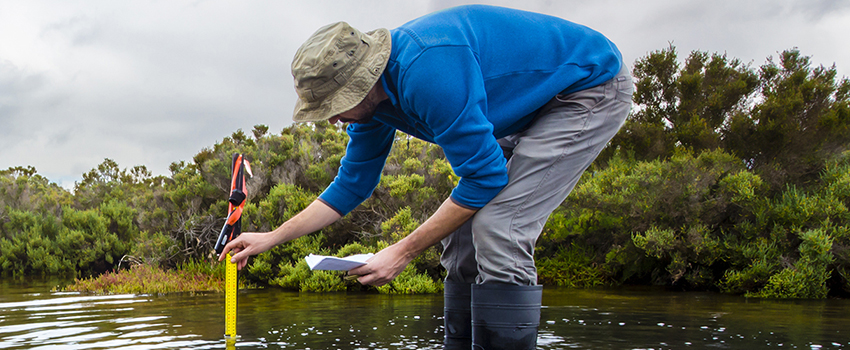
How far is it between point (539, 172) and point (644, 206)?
6.07 m

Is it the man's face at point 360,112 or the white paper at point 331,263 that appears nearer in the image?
the white paper at point 331,263

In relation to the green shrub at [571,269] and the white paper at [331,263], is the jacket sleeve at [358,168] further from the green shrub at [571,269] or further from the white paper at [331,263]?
the green shrub at [571,269]

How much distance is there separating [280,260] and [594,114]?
692cm

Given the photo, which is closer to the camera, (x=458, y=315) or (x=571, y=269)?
(x=458, y=315)

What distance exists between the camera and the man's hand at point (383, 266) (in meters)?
2.52

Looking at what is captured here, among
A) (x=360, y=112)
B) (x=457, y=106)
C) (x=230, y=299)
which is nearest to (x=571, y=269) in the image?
(x=230, y=299)

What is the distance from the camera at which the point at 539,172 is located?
2.55m

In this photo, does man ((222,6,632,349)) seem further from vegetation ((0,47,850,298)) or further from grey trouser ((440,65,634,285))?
vegetation ((0,47,850,298))

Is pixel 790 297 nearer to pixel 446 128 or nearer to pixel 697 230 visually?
pixel 697 230

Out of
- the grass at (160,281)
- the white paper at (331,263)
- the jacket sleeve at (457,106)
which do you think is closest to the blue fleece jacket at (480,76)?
the jacket sleeve at (457,106)

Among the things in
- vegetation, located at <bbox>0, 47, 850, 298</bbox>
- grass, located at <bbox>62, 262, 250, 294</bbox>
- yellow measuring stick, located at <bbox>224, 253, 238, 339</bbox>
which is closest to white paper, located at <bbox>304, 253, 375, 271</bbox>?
yellow measuring stick, located at <bbox>224, 253, 238, 339</bbox>

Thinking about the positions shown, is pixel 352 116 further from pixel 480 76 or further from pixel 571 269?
pixel 571 269

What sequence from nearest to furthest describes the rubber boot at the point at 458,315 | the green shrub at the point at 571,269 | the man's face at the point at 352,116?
the man's face at the point at 352,116 → the rubber boot at the point at 458,315 → the green shrub at the point at 571,269

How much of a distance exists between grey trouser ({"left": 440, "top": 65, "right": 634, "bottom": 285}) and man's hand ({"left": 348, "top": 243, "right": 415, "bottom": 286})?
0.31 metres
